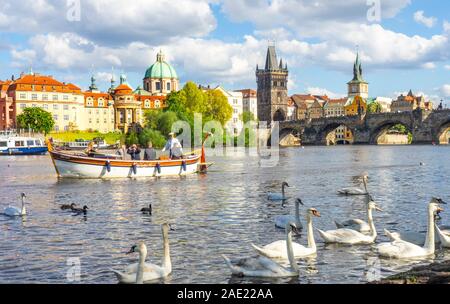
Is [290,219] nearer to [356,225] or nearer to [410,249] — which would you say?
[356,225]

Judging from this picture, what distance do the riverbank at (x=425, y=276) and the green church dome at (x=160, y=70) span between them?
576 feet

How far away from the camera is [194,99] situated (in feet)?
343

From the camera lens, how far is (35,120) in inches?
5231

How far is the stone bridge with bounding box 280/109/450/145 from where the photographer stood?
133500 millimetres

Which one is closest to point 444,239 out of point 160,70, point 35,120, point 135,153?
point 135,153

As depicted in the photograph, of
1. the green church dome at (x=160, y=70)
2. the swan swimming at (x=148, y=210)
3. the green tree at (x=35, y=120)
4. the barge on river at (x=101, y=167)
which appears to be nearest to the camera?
the swan swimming at (x=148, y=210)

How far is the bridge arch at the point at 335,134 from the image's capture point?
520 feet

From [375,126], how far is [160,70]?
232 ft

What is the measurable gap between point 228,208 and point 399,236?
9668mm

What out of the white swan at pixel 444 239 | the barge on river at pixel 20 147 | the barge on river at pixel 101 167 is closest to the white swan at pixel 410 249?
the white swan at pixel 444 239

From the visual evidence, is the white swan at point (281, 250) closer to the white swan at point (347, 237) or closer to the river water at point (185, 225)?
the river water at point (185, 225)

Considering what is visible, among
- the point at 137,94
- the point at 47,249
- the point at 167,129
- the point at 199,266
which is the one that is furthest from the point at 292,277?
the point at 137,94

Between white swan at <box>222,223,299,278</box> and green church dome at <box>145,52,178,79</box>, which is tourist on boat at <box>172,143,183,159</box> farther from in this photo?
green church dome at <box>145,52,178,79</box>

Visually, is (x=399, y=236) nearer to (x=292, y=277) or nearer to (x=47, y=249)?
(x=292, y=277)
